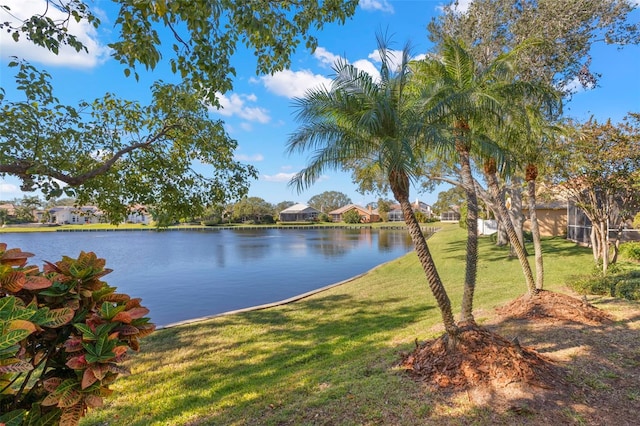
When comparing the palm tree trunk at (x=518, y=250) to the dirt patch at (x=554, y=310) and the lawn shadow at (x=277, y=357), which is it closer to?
the dirt patch at (x=554, y=310)

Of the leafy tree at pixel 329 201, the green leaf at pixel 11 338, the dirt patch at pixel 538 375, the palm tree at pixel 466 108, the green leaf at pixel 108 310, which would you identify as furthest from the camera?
the leafy tree at pixel 329 201

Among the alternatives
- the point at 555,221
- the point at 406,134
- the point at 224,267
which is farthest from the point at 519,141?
the point at 555,221

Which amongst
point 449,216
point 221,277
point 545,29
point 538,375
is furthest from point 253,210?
point 538,375

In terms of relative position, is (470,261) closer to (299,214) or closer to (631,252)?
(631,252)

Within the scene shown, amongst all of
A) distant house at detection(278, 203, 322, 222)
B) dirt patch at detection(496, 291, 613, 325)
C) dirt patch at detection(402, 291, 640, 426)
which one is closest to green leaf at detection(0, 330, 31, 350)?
dirt patch at detection(402, 291, 640, 426)

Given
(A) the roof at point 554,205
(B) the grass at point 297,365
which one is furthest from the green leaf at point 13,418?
(A) the roof at point 554,205

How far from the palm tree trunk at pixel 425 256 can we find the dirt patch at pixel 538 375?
25 centimetres

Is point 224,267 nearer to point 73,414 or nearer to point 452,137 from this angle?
point 452,137

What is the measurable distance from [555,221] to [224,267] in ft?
81.7

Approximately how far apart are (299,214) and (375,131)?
9434 cm

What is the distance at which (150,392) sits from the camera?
5055 millimetres

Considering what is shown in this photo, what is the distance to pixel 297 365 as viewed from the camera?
5820mm

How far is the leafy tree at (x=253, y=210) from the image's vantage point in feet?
274

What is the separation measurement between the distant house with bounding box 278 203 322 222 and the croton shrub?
96229 mm
